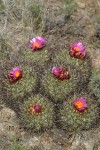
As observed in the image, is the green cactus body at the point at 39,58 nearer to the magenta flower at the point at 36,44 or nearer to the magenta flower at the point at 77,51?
the magenta flower at the point at 36,44

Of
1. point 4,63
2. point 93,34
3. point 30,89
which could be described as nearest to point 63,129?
point 30,89

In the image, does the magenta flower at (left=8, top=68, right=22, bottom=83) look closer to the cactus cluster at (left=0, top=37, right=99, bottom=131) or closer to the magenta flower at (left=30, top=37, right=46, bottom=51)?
the cactus cluster at (left=0, top=37, right=99, bottom=131)

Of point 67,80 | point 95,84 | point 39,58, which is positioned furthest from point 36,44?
point 95,84

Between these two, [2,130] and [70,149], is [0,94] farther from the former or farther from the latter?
[70,149]

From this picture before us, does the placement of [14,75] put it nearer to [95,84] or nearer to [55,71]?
[55,71]

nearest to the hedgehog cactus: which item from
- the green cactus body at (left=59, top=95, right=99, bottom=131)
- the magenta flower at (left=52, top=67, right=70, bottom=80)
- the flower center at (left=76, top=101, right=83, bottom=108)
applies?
the magenta flower at (left=52, top=67, right=70, bottom=80)

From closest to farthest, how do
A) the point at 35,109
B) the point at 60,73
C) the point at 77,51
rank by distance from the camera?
the point at 35,109
the point at 60,73
the point at 77,51

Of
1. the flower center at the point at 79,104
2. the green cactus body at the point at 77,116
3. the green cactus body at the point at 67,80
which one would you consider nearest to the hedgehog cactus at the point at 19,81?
the green cactus body at the point at 67,80

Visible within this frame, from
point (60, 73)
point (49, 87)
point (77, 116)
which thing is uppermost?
point (60, 73)
